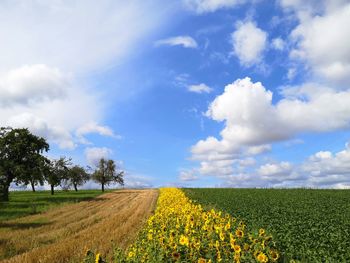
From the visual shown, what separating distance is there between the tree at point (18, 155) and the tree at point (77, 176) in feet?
104

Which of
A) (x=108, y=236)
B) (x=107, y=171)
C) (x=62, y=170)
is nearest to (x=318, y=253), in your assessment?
(x=108, y=236)

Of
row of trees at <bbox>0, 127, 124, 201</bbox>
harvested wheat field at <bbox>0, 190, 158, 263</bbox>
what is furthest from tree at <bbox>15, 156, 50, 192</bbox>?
harvested wheat field at <bbox>0, 190, 158, 263</bbox>

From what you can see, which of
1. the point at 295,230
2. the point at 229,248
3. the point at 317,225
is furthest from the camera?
the point at 317,225

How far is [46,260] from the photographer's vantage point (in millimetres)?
13320

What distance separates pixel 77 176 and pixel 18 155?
35.4m

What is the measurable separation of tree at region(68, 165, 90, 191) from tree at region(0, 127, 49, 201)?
104 feet

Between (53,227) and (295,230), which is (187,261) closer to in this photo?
(295,230)

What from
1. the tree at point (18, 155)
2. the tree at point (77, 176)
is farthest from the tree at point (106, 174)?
the tree at point (18, 155)

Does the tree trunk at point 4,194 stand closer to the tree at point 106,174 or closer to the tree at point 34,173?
the tree at point 34,173

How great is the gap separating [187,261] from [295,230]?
945 cm

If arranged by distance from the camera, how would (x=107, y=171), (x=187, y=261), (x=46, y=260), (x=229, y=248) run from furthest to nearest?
1. (x=107, y=171)
2. (x=46, y=260)
3. (x=229, y=248)
4. (x=187, y=261)

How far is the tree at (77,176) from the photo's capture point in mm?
85062

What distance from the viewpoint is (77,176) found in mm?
86438

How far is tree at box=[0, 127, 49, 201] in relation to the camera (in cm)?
4934
